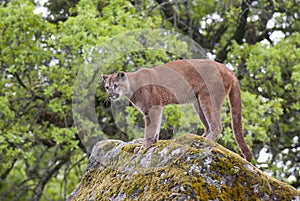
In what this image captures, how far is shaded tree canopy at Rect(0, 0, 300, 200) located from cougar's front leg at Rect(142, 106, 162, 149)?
12.4 ft

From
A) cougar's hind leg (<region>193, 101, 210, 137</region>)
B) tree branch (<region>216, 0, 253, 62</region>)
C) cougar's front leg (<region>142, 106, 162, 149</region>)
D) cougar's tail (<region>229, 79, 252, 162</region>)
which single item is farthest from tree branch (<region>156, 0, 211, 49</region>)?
cougar's front leg (<region>142, 106, 162, 149</region>)

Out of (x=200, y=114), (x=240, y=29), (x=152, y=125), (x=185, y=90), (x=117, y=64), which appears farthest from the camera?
(x=240, y=29)

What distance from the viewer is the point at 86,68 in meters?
10.0

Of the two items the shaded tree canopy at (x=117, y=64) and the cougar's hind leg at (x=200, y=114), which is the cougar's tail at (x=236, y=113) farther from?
the shaded tree canopy at (x=117, y=64)

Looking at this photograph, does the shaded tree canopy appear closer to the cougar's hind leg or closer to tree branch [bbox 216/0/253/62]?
tree branch [bbox 216/0/253/62]

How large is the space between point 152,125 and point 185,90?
21.9 inches

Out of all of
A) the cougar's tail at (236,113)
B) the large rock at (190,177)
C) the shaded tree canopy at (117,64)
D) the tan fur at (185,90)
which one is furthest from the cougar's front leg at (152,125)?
the shaded tree canopy at (117,64)

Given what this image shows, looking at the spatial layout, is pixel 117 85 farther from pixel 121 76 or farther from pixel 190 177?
pixel 190 177

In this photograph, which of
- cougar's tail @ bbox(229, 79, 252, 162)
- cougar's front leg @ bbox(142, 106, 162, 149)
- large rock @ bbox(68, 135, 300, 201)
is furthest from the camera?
cougar's tail @ bbox(229, 79, 252, 162)

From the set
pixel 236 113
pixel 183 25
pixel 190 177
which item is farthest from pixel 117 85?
pixel 183 25

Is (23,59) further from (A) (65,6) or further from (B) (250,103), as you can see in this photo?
(B) (250,103)

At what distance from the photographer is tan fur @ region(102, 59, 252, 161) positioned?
5691 mm

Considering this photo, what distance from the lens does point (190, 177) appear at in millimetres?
4730

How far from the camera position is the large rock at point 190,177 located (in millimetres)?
4699
